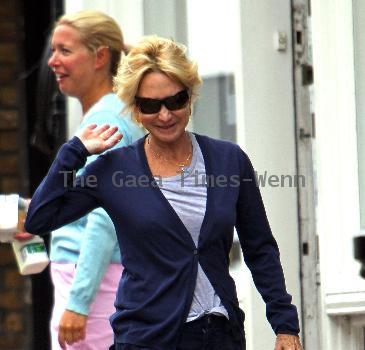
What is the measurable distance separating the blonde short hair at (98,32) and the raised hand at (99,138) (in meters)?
1.39

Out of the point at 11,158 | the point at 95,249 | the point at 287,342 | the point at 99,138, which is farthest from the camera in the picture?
the point at 11,158

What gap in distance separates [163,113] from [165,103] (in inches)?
1.4

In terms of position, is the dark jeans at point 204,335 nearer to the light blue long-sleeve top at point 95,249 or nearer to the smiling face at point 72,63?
the light blue long-sleeve top at point 95,249

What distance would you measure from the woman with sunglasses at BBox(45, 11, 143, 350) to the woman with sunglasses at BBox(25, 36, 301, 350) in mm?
735

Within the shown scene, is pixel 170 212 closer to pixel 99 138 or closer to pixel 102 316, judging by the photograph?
pixel 99 138

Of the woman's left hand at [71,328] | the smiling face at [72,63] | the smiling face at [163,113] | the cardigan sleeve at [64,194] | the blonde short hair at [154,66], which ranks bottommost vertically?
the woman's left hand at [71,328]

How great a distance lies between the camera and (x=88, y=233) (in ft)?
A: 16.8

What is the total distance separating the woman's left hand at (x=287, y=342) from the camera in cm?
423

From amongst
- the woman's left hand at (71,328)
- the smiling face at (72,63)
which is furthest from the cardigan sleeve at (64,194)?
the smiling face at (72,63)

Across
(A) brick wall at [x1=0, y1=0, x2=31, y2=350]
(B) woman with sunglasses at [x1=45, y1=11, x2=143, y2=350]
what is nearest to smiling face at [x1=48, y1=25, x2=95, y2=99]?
(B) woman with sunglasses at [x1=45, y1=11, x2=143, y2=350]

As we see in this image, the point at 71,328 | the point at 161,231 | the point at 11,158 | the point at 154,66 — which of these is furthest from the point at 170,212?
the point at 11,158

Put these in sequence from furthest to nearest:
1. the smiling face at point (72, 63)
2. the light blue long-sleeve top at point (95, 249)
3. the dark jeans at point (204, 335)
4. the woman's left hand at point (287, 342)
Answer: the smiling face at point (72, 63)
the light blue long-sleeve top at point (95, 249)
the woman's left hand at point (287, 342)
the dark jeans at point (204, 335)

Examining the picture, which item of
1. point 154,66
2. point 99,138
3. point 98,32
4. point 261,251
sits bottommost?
point 261,251

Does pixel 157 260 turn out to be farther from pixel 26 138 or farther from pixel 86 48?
pixel 26 138
